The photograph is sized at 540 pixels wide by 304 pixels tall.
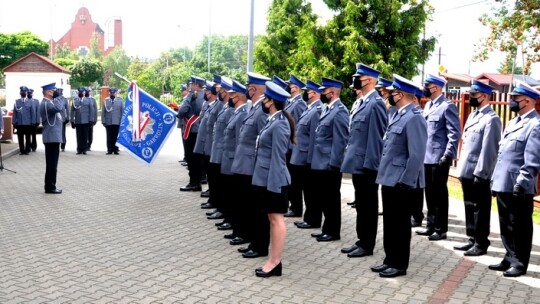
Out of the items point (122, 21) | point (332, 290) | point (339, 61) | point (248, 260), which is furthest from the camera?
point (122, 21)

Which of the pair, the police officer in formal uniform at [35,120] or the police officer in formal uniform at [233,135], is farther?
the police officer in formal uniform at [35,120]

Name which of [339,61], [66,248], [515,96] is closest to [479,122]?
[515,96]

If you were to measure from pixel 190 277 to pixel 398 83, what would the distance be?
2.75 m

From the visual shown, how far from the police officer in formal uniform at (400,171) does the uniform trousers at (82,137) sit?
1398 cm

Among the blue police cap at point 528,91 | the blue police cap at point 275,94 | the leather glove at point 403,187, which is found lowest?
the leather glove at point 403,187

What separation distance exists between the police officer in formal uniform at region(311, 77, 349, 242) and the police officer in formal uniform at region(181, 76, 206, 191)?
155 inches

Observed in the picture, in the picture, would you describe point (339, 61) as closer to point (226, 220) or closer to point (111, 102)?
point (111, 102)

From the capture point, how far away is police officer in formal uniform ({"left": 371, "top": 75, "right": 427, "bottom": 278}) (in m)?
6.45

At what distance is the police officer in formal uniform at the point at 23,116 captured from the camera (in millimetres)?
18656

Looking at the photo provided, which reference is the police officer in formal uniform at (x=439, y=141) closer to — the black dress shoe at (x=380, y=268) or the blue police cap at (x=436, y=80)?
the blue police cap at (x=436, y=80)

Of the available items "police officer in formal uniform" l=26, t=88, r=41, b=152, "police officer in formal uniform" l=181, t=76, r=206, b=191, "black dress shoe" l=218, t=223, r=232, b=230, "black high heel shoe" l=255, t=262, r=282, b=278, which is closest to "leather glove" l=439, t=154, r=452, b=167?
"black high heel shoe" l=255, t=262, r=282, b=278

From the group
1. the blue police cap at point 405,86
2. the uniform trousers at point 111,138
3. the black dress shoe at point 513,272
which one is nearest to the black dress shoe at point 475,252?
the black dress shoe at point 513,272

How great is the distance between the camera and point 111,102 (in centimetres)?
1927

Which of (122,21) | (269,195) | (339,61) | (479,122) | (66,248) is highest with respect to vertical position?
(122,21)
